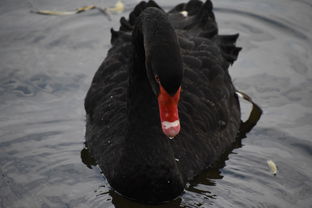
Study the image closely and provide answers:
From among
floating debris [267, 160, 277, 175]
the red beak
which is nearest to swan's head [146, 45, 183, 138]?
the red beak

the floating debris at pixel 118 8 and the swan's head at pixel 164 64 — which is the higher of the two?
the swan's head at pixel 164 64

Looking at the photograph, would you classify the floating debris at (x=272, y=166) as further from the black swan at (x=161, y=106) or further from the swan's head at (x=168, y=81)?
the swan's head at (x=168, y=81)

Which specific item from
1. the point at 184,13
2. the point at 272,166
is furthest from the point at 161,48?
the point at 184,13

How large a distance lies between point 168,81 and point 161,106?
0.25m

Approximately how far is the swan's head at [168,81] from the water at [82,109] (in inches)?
54.4

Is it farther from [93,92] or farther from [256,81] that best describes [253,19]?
[93,92]

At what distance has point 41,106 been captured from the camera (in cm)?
778

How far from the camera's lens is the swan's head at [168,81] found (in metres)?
4.83

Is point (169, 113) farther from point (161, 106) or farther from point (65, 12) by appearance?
point (65, 12)

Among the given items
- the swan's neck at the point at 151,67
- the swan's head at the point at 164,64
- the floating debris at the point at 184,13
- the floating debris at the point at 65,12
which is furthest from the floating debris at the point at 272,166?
the floating debris at the point at 65,12

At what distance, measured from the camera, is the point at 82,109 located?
25.3 feet

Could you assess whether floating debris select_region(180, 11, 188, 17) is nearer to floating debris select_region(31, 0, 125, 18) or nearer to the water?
the water


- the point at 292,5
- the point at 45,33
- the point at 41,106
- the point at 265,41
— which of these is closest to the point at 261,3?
the point at 292,5

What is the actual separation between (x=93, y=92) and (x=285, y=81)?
265 centimetres
